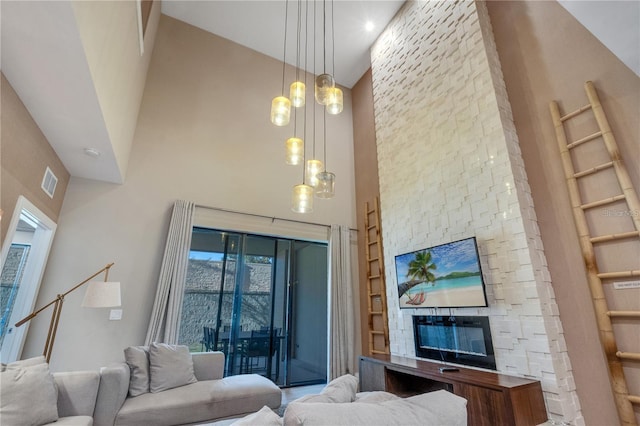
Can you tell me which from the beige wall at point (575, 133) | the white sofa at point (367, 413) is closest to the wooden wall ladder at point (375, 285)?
the beige wall at point (575, 133)

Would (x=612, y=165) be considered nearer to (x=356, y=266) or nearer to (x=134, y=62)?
(x=356, y=266)

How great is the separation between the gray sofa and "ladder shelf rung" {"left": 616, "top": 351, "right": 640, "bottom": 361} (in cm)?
304

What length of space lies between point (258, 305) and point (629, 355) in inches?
172

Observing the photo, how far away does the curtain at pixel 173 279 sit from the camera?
392cm

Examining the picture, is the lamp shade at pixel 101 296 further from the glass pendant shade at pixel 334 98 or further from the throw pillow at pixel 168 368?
the glass pendant shade at pixel 334 98

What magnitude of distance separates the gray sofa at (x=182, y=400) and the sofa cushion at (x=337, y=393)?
77.3 inches

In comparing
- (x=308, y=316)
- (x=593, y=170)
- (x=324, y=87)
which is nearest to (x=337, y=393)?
(x=324, y=87)

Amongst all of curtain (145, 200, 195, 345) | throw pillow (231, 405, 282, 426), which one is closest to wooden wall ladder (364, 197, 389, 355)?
curtain (145, 200, 195, 345)

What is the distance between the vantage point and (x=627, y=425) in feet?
7.50

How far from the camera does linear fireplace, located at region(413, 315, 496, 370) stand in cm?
318

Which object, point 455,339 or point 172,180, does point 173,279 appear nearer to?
point 172,180

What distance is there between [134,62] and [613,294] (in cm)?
543

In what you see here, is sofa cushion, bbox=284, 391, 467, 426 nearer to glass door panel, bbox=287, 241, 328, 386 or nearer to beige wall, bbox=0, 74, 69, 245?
beige wall, bbox=0, 74, 69, 245

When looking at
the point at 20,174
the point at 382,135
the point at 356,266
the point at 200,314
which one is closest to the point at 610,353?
the point at 356,266
